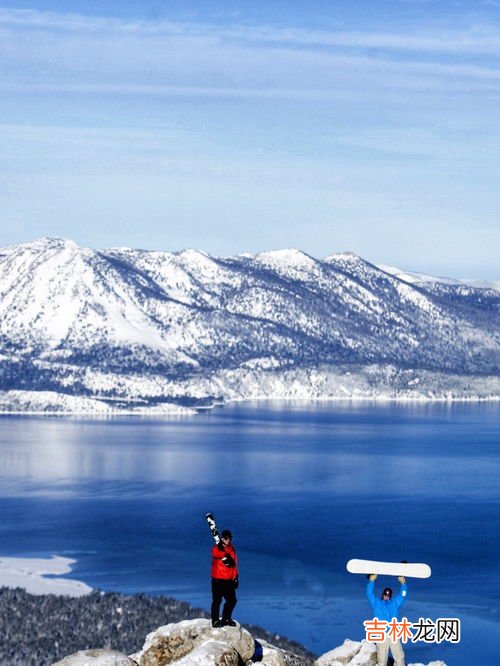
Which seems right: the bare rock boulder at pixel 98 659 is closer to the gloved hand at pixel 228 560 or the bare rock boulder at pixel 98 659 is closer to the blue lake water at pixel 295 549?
the gloved hand at pixel 228 560

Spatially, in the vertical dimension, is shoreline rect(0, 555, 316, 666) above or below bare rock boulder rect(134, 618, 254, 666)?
below

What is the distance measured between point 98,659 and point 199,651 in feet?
9.61

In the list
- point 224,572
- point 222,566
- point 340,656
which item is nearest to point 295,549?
point 340,656

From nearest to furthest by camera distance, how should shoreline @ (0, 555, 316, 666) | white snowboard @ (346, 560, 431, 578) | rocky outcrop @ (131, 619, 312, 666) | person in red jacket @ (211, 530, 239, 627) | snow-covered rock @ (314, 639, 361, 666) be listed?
1. white snowboard @ (346, 560, 431, 578)
2. person in red jacket @ (211, 530, 239, 627)
3. rocky outcrop @ (131, 619, 312, 666)
4. snow-covered rock @ (314, 639, 361, 666)
5. shoreline @ (0, 555, 316, 666)

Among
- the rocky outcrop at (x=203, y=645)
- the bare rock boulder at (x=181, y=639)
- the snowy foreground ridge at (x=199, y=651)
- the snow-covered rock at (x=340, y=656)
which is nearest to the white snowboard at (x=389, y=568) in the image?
the snowy foreground ridge at (x=199, y=651)

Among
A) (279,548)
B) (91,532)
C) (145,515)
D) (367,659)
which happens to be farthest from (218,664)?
(145,515)

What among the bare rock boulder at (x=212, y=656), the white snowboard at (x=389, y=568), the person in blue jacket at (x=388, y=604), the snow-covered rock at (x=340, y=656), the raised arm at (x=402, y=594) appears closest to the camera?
the white snowboard at (x=389, y=568)

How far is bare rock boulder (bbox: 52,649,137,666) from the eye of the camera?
120 ft

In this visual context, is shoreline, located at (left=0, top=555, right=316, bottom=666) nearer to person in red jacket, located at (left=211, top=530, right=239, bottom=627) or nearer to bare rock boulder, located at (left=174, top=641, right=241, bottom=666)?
person in red jacket, located at (left=211, top=530, right=239, bottom=627)

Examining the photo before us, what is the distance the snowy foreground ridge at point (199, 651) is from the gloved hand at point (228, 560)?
7.04 ft

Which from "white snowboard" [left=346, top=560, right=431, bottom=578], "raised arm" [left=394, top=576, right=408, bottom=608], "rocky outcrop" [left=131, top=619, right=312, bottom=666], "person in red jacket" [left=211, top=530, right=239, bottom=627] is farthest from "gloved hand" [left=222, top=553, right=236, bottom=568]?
"white snowboard" [left=346, top=560, right=431, bottom=578]

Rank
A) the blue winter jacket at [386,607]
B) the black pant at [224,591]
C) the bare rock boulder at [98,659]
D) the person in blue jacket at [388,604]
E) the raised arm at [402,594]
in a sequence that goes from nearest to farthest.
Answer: the raised arm at [402,594] → the person in blue jacket at [388,604] → the blue winter jacket at [386,607] → the bare rock boulder at [98,659] → the black pant at [224,591]

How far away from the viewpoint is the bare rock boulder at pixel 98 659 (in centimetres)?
3659

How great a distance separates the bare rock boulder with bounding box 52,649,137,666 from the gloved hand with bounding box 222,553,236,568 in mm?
3952
